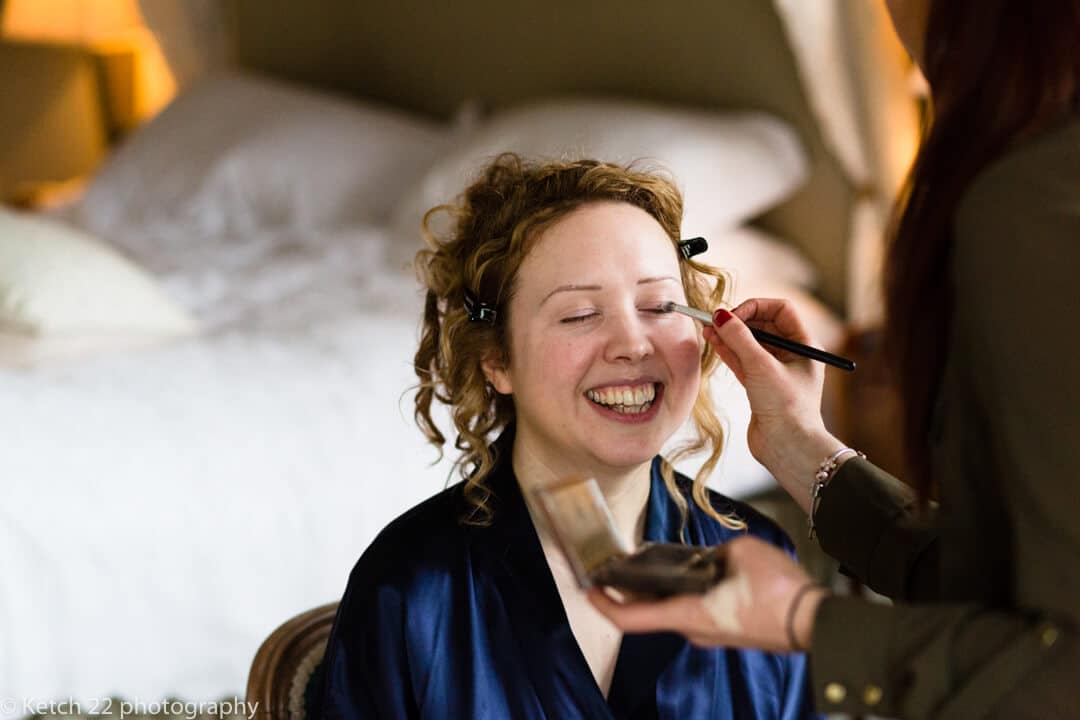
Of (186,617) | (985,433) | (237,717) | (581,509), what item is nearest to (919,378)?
(985,433)

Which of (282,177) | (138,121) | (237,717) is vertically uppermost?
(138,121)

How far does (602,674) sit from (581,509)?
0.85 ft

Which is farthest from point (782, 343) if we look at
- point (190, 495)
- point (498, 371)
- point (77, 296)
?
point (77, 296)

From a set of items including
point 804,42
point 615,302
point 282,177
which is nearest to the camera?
point 615,302

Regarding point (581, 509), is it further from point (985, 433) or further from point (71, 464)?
point (71, 464)

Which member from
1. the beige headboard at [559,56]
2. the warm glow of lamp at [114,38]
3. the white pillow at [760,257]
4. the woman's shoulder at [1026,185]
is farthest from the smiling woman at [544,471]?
the warm glow of lamp at [114,38]

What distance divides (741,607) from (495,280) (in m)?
0.38

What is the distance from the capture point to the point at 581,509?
76 centimetres

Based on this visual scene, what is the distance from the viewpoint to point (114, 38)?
4262mm

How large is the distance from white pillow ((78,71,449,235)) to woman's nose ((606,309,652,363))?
2063 millimetres

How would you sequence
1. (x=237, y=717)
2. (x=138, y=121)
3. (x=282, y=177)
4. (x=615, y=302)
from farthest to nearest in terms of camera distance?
1. (x=138, y=121)
2. (x=282, y=177)
3. (x=237, y=717)
4. (x=615, y=302)

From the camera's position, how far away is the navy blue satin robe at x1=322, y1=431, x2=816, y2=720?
93cm

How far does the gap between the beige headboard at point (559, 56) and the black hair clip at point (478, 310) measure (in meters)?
1.58

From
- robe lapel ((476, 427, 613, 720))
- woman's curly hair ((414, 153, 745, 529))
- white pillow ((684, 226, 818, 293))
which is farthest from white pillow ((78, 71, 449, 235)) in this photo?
robe lapel ((476, 427, 613, 720))
